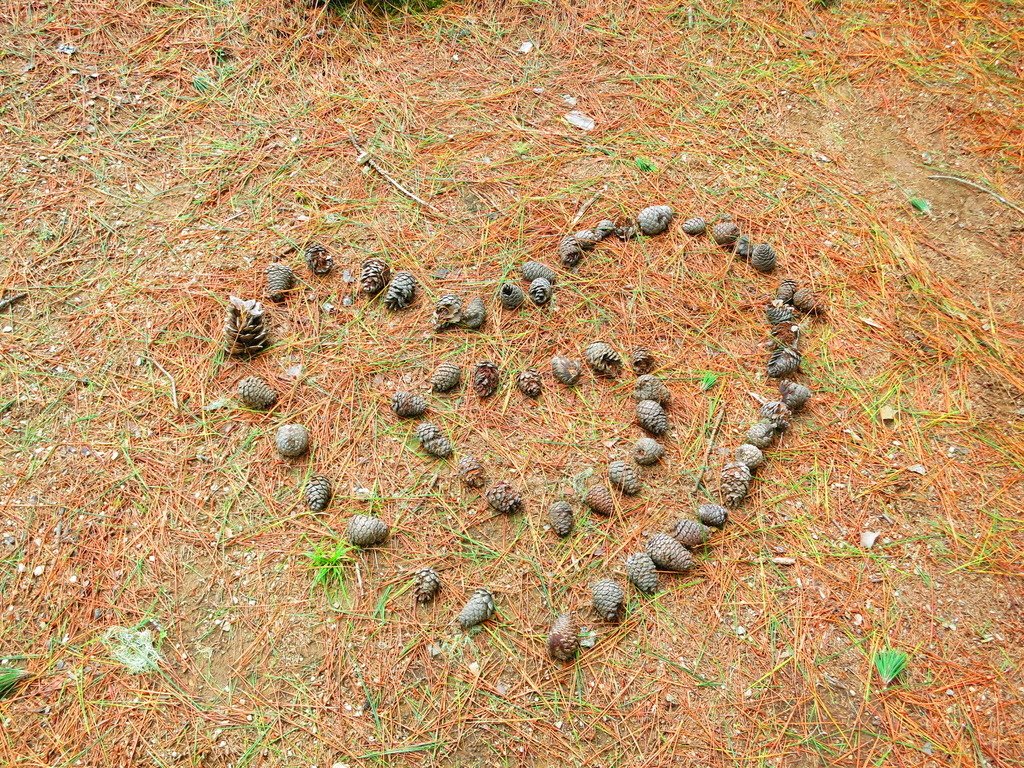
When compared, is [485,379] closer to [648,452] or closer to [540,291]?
[540,291]

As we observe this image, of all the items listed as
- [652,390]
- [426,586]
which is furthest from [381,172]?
[426,586]

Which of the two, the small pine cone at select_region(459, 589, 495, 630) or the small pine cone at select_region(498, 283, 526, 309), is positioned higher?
the small pine cone at select_region(498, 283, 526, 309)

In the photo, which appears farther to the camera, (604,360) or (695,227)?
(695,227)

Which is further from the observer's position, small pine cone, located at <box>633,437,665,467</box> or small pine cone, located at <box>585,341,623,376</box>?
small pine cone, located at <box>585,341,623,376</box>

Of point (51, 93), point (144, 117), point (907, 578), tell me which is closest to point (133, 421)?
point (144, 117)

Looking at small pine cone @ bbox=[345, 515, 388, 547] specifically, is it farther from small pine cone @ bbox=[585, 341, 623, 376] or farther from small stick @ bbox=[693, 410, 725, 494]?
small stick @ bbox=[693, 410, 725, 494]

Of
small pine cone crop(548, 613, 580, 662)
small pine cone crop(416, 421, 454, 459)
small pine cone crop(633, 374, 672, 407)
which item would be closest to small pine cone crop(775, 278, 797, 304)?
small pine cone crop(633, 374, 672, 407)

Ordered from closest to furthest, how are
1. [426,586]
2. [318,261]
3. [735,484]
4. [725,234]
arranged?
[426,586], [735,484], [318,261], [725,234]
